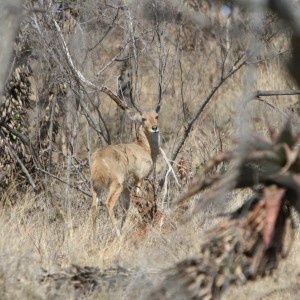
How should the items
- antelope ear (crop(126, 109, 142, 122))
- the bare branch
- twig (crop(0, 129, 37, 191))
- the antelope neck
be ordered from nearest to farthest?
the bare branch → twig (crop(0, 129, 37, 191)) → antelope ear (crop(126, 109, 142, 122)) → the antelope neck

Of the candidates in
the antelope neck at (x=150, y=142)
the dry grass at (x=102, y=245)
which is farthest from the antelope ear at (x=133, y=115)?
the dry grass at (x=102, y=245)

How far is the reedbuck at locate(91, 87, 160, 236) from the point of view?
10617 mm

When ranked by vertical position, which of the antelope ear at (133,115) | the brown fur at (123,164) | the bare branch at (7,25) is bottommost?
the brown fur at (123,164)

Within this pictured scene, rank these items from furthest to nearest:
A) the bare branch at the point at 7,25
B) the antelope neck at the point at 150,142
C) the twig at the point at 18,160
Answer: the antelope neck at the point at 150,142
the twig at the point at 18,160
the bare branch at the point at 7,25

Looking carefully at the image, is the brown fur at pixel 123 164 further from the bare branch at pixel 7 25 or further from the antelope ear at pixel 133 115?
the bare branch at pixel 7 25

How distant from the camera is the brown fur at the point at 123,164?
10609 mm

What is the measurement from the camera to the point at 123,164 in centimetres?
1116

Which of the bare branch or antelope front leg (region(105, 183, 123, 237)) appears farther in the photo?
antelope front leg (region(105, 183, 123, 237))

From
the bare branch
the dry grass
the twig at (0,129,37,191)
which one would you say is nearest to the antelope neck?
the dry grass

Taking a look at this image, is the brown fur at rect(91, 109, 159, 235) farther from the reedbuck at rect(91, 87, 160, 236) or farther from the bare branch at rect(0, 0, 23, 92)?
the bare branch at rect(0, 0, 23, 92)

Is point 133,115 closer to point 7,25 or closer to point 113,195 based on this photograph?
Result: point 113,195

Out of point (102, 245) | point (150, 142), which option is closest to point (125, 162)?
point (150, 142)

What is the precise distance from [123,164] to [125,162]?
94 mm

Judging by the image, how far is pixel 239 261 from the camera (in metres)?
5.39
